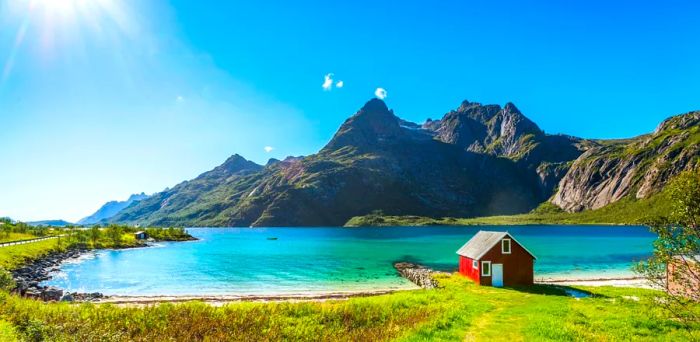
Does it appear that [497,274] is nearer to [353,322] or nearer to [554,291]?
[554,291]

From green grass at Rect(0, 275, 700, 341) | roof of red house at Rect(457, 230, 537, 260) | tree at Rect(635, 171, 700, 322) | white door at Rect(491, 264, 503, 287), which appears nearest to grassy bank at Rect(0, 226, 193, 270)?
green grass at Rect(0, 275, 700, 341)

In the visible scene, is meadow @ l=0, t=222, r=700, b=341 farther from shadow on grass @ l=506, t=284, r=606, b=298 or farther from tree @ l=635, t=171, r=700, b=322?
shadow on grass @ l=506, t=284, r=606, b=298

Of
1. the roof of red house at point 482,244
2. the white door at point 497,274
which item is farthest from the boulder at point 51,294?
the white door at point 497,274

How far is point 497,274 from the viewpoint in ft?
160

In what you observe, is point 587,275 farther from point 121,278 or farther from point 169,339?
point 121,278

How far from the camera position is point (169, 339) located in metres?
21.0

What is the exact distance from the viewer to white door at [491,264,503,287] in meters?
48.4

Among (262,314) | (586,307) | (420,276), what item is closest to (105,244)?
(420,276)

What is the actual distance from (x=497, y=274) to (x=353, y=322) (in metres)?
29.3

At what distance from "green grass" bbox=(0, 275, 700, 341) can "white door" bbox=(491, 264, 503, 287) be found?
1595 cm

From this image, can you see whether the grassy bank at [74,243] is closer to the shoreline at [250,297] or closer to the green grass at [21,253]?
the green grass at [21,253]

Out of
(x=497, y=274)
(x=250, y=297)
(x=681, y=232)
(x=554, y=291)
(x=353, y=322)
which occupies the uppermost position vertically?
(x=681, y=232)

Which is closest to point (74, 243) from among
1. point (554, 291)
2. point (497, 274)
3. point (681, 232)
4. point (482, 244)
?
point (482, 244)

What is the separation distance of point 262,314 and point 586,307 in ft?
83.5
